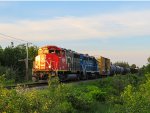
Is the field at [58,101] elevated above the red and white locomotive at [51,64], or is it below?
below

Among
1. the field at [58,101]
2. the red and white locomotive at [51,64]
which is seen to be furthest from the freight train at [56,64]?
the field at [58,101]

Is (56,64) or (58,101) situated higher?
(56,64)

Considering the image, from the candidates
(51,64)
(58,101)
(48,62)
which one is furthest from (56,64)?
(58,101)

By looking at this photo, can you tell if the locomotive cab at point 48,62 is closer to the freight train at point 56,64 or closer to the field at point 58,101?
the freight train at point 56,64

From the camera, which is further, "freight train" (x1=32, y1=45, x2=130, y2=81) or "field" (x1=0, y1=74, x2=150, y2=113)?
"freight train" (x1=32, y1=45, x2=130, y2=81)

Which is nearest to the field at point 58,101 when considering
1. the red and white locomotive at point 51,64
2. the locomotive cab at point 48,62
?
the red and white locomotive at point 51,64

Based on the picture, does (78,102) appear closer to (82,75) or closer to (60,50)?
(60,50)

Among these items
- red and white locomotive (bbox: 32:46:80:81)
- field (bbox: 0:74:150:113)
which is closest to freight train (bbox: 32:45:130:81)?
red and white locomotive (bbox: 32:46:80:81)

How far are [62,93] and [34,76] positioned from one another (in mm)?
22567

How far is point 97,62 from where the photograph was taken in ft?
221

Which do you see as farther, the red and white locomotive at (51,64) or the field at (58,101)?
the red and white locomotive at (51,64)

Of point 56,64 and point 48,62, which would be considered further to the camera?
point 48,62

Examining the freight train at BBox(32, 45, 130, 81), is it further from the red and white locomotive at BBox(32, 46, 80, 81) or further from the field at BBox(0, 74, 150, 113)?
the field at BBox(0, 74, 150, 113)

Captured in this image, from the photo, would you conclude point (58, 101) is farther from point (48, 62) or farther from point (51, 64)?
point (48, 62)
